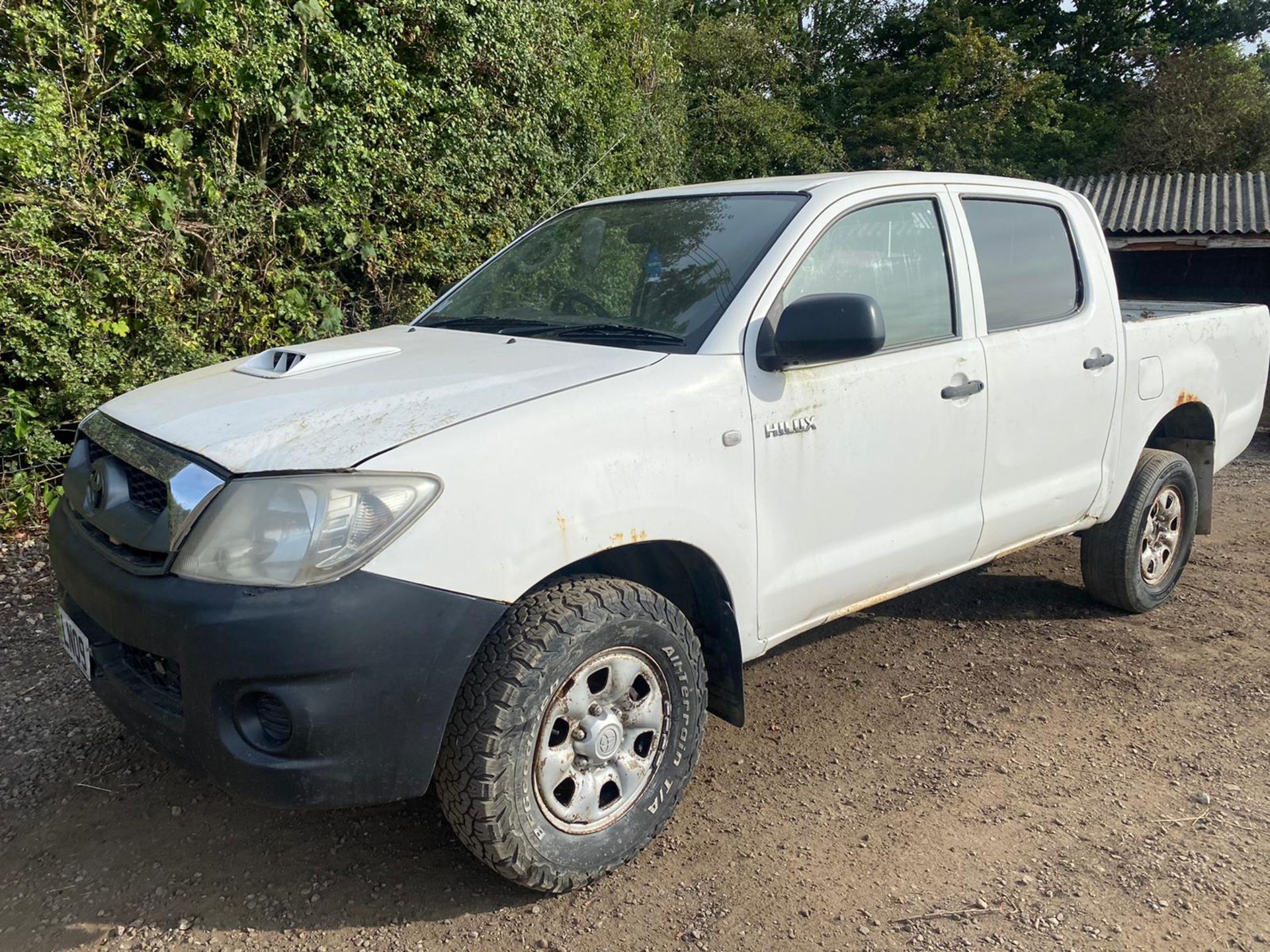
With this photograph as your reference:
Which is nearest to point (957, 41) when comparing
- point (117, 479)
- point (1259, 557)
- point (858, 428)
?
point (1259, 557)

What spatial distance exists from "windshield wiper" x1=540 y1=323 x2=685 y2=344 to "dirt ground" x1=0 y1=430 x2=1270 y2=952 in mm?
1452

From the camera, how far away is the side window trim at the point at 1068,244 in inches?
136

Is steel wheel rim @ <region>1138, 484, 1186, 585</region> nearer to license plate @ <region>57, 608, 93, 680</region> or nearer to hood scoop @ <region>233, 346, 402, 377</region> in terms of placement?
hood scoop @ <region>233, 346, 402, 377</region>

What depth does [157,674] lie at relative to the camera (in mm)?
2264

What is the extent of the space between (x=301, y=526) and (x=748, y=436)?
1236 millimetres

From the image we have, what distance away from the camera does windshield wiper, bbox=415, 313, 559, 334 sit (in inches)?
124

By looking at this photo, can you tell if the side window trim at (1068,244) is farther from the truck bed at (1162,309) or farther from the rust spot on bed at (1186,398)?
the rust spot on bed at (1186,398)

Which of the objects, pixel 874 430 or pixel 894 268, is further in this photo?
pixel 894 268

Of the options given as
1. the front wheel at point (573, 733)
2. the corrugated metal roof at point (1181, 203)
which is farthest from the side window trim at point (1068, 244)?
the corrugated metal roof at point (1181, 203)

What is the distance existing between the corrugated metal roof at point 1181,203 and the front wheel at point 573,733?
11.3m

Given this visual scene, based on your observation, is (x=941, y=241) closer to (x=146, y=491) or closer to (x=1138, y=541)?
(x=1138, y=541)

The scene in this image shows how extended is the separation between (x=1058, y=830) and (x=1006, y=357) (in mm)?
1643

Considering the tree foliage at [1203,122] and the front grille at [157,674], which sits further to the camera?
the tree foliage at [1203,122]

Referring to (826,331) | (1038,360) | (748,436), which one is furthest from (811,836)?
(1038,360)
